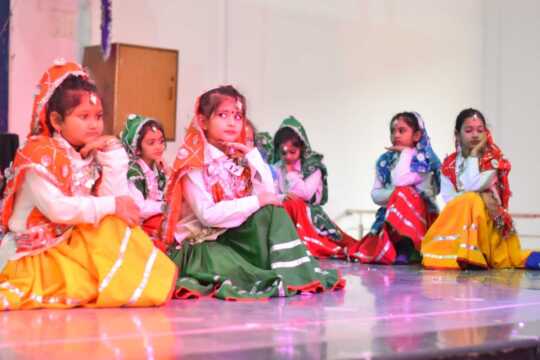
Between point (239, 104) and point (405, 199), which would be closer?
point (239, 104)

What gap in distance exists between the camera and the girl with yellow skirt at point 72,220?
3535mm

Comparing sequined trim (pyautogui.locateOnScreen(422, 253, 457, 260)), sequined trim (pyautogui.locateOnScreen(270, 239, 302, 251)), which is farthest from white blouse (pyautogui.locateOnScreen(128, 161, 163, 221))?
sequined trim (pyautogui.locateOnScreen(422, 253, 457, 260))

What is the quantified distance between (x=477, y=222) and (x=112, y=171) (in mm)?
2905

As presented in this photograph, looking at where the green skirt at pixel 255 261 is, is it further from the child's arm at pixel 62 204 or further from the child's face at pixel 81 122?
the child's face at pixel 81 122

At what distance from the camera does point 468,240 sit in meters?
5.78

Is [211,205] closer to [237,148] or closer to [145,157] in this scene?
[237,148]

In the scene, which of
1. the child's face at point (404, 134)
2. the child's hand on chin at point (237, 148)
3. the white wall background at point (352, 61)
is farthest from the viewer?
the white wall background at point (352, 61)

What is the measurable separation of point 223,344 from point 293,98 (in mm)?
6638

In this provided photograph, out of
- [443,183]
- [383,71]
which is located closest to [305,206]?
[443,183]

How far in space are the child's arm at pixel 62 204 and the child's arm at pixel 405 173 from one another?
3260 mm

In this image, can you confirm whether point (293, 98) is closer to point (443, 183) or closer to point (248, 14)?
point (248, 14)

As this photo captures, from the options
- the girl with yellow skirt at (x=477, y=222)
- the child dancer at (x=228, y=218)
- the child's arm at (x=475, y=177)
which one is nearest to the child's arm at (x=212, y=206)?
the child dancer at (x=228, y=218)

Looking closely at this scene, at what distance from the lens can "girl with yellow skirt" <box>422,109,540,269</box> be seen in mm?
5820

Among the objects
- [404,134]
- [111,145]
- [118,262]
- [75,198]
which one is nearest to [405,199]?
[404,134]
